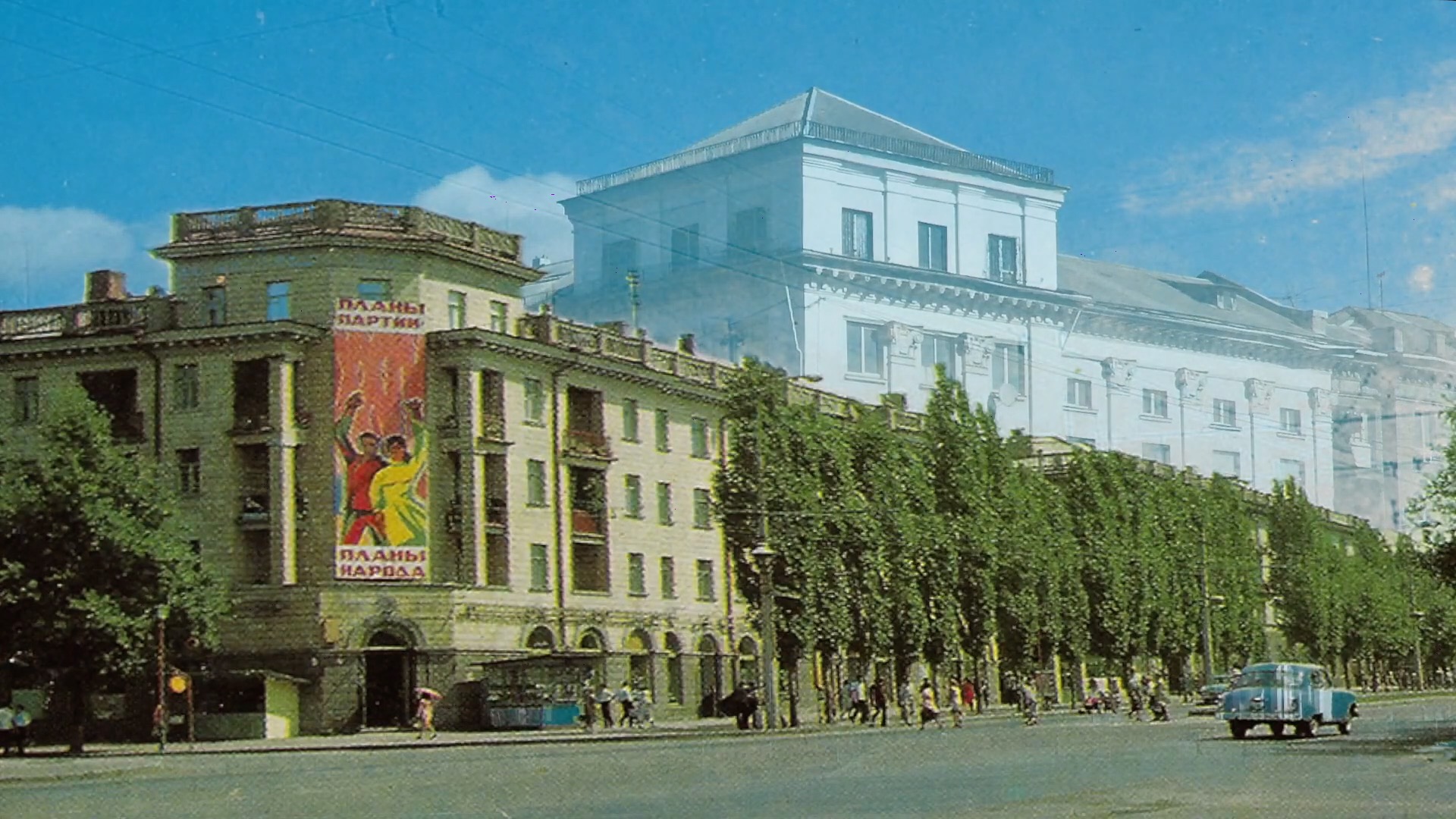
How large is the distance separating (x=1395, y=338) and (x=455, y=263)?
5523cm


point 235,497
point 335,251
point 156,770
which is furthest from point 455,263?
point 156,770

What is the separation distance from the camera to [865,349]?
86.2m

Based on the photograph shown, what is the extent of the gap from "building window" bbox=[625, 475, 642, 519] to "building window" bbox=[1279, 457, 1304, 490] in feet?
145

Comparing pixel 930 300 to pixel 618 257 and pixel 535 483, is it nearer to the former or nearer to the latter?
pixel 618 257

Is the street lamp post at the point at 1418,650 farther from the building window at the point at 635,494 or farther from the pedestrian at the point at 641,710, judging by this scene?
the pedestrian at the point at 641,710

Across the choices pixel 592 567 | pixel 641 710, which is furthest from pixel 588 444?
pixel 641 710

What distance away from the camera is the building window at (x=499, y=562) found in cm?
7112

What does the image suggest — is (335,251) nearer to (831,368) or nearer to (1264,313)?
(831,368)

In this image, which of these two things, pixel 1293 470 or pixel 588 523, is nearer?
pixel 588 523

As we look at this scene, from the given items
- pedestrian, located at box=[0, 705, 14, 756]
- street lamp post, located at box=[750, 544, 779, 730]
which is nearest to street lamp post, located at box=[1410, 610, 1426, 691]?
street lamp post, located at box=[750, 544, 779, 730]

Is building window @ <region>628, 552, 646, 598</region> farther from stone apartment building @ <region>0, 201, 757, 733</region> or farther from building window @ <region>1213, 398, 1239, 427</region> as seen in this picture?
building window @ <region>1213, 398, 1239, 427</region>

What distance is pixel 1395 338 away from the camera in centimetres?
10750

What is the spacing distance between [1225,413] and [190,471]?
176 ft

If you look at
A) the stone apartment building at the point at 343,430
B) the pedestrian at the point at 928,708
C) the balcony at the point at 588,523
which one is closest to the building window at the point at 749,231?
the stone apartment building at the point at 343,430
